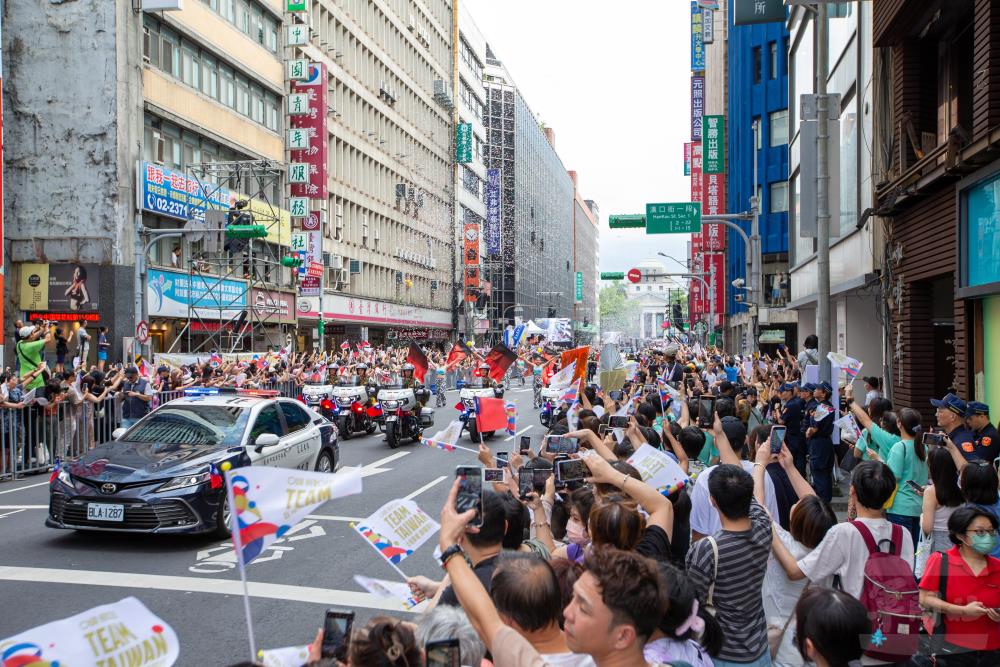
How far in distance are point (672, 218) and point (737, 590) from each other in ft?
76.5

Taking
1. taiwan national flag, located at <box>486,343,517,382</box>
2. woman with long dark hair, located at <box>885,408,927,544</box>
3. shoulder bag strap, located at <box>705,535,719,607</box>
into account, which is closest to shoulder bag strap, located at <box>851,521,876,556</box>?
shoulder bag strap, located at <box>705,535,719,607</box>

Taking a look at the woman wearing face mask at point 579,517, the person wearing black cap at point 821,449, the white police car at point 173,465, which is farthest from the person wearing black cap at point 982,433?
the white police car at point 173,465

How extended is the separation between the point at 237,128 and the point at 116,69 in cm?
855

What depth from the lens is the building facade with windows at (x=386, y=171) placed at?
53.0 metres

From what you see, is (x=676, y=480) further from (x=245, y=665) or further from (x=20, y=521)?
(x=20, y=521)

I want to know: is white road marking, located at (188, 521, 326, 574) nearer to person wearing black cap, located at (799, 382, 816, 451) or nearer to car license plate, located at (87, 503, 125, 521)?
car license plate, located at (87, 503, 125, 521)

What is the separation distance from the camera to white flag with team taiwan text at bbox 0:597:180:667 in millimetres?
2648

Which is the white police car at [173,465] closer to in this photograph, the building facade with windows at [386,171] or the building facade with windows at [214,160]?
the building facade with windows at [214,160]

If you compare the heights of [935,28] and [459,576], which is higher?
[935,28]

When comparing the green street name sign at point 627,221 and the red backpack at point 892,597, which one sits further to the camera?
the green street name sign at point 627,221

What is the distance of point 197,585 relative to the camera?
8.07 meters

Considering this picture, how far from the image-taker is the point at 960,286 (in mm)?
12172

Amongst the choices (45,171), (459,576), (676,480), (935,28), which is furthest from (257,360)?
(459,576)

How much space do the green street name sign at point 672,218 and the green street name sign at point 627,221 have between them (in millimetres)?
1637
